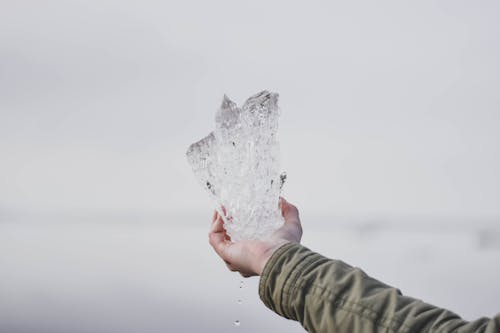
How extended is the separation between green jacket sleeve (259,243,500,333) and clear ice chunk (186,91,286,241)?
3.09 ft

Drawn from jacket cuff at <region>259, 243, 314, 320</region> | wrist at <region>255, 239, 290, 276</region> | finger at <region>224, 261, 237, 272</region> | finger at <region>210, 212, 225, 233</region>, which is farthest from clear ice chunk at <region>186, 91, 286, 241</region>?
jacket cuff at <region>259, 243, 314, 320</region>

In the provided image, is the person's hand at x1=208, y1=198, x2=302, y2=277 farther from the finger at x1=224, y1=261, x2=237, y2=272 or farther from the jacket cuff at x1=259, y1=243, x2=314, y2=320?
the jacket cuff at x1=259, y1=243, x2=314, y2=320

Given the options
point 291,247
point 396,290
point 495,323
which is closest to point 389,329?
point 396,290

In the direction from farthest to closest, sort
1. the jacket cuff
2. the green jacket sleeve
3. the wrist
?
the wrist, the jacket cuff, the green jacket sleeve

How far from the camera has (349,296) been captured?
222 centimetres

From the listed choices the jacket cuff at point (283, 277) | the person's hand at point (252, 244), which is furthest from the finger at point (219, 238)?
the jacket cuff at point (283, 277)

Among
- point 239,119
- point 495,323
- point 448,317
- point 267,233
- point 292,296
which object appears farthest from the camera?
point 239,119

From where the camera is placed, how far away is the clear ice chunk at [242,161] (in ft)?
11.1

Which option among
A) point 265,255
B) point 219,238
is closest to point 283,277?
point 265,255

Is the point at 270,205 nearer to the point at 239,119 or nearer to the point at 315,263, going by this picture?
the point at 239,119

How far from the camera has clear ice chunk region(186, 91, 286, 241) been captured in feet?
11.1

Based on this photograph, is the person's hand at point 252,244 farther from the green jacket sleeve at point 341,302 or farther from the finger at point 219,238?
the green jacket sleeve at point 341,302

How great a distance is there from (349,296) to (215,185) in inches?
54.6

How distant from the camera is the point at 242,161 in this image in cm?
340
